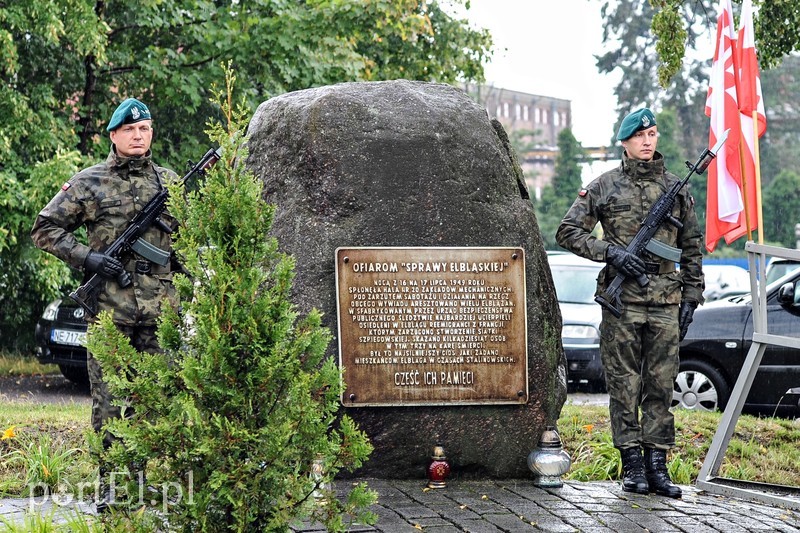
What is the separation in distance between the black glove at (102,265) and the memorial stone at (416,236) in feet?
3.23

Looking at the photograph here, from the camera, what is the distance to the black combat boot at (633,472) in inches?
236

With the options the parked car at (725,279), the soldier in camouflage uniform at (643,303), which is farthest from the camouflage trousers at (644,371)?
the parked car at (725,279)

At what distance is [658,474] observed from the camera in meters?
6.08

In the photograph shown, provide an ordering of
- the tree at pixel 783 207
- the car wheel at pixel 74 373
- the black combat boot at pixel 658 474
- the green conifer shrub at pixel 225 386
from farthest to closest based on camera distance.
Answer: the tree at pixel 783 207, the car wheel at pixel 74 373, the black combat boot at pixel 658 474, the green conifer shrub at pixel 225 386

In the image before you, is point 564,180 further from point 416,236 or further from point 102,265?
point 102,265

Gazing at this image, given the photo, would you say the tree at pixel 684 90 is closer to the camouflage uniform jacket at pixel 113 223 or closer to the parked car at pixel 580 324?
→ the parked car at pixel 580 324

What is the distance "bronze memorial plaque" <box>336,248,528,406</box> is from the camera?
607 centimetres

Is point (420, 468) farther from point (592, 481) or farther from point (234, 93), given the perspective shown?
point (234, 93)

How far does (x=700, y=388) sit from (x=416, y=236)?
463cm

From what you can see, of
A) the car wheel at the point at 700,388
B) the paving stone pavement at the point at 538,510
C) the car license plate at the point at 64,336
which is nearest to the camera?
the paving stone pavement at the point at 538,510

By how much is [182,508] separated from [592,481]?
338 centimetres

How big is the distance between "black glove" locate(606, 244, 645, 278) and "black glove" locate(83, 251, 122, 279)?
266cm

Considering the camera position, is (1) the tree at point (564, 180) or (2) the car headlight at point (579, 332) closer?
(2) the car headlight at point (579, 332)

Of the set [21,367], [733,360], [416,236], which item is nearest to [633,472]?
[416,236]
